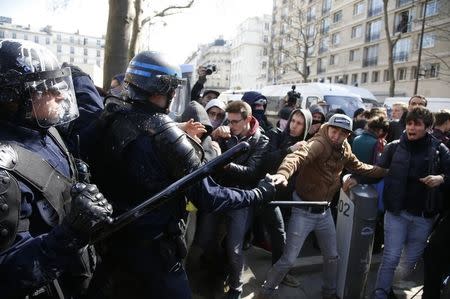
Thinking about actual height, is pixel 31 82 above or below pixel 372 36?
below

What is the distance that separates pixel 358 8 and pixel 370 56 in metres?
6.31

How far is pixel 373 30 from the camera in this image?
121 ft

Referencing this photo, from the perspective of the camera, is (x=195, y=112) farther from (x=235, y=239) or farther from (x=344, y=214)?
(x=344, y=214)

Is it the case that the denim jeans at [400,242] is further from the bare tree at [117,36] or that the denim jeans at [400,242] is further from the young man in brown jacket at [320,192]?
the bare tree at [117,36]

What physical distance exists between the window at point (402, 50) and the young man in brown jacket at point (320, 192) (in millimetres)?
34160

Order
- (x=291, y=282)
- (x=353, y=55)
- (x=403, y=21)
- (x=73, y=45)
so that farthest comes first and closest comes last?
1. (x=73, y=45)
2. (x=353, y=55)
3. (x=403, y=21)
4. (x=291, y=282)

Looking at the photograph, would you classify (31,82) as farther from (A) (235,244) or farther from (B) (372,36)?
(B) (372,36)

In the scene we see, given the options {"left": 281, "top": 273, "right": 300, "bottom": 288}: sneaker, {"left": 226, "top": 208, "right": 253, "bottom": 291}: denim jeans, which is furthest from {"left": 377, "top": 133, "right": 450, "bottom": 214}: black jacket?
{"left": 226, "top": 208, "right": 253, "bottom": 291}: denim jeans

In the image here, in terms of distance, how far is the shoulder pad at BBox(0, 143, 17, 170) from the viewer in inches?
51.0

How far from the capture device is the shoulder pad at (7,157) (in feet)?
4.25

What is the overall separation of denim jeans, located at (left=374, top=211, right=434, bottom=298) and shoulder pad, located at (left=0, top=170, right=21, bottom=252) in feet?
10.2

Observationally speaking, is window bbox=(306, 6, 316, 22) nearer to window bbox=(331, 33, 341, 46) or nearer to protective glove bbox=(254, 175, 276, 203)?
window bbox=(331, 33, 341, 46)

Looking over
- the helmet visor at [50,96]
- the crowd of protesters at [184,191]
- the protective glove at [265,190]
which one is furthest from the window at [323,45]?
the helmet visor at [50,96]

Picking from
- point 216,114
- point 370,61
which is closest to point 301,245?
point 216,114
